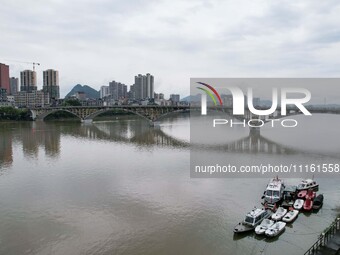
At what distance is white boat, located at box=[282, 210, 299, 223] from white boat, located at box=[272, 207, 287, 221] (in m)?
0.16

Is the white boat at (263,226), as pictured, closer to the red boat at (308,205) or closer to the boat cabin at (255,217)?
the boat cabin at (255,217)

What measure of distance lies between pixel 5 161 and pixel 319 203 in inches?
904

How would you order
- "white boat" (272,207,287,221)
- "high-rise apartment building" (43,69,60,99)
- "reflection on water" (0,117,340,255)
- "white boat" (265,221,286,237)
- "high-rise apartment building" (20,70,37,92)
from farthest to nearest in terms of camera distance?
"high-rise apartment building" (43,69,60,99) < "high-rise apartment building" (20,70,37,92) < "white boat" (272,207,287,221) < "white boat" (265,221,286,237) < "reflection on water" (0,117,340,255)

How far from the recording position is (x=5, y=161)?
87.9ft

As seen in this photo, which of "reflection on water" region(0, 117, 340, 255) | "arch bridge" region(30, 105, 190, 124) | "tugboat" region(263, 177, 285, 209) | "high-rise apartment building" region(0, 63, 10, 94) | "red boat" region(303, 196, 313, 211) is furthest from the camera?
"high-rise apartment building" region(0, 63, 10, 94)

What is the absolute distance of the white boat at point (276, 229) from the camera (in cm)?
1244

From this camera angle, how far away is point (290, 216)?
1395cm

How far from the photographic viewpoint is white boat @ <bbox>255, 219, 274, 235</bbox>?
12.6m

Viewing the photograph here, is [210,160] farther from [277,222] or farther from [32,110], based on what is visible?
[32,110]

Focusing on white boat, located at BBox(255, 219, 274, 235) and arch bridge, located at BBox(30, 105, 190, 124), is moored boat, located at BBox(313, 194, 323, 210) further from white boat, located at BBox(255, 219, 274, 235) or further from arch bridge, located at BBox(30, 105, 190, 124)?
arch bridge, located at BBox(30, 105, 190, 124)

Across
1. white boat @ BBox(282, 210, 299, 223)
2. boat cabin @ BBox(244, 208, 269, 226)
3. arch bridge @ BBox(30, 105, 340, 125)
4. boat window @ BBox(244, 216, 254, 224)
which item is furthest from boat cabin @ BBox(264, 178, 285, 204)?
arch bridge @ BBox(30, 105, 340, 125)

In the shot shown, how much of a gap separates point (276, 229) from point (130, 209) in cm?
642

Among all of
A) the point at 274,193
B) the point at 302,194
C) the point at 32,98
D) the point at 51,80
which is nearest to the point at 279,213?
the point at 274,193

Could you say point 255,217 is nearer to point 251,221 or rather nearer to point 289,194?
point 251,221
